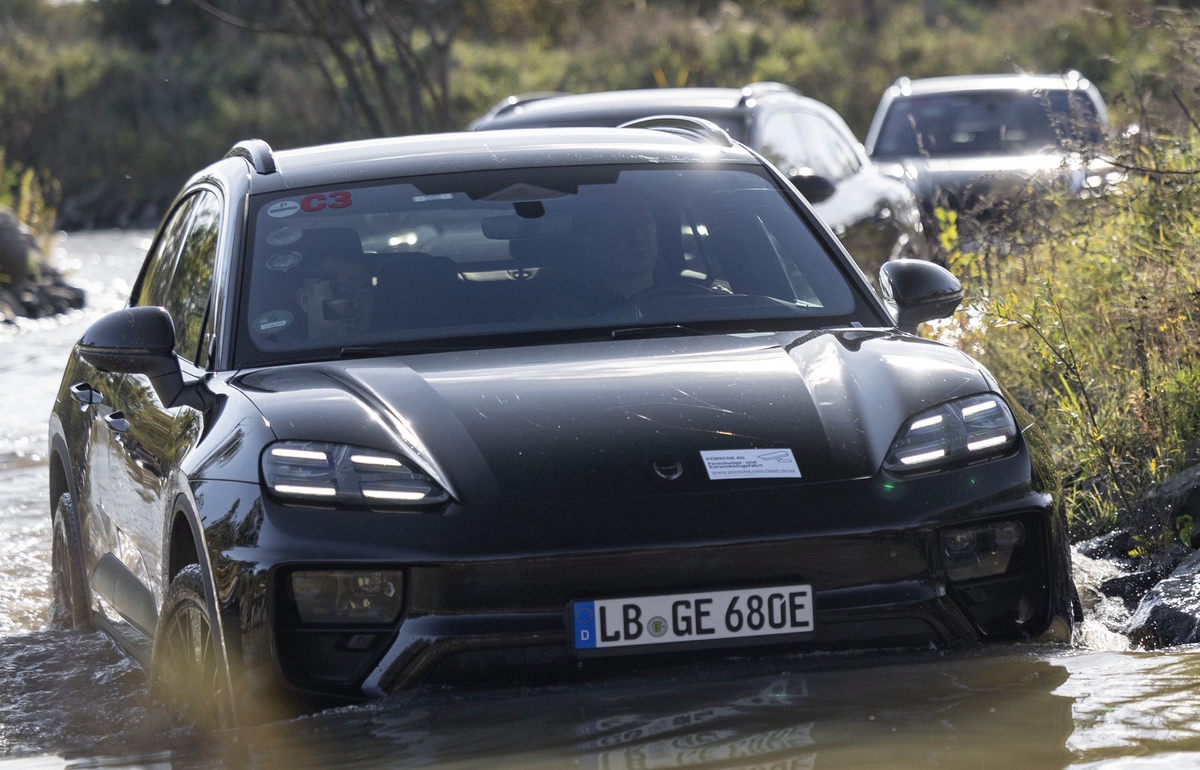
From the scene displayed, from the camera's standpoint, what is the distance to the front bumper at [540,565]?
10.8ft

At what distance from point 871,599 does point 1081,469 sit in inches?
120

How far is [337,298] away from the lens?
4.36m

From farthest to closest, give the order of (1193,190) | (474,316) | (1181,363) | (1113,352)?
1. (1193,190)
2. (1113,352)
3. (1181,363)
4. (474,316)

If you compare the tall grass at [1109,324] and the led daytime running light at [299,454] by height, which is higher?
the led daytime running light at [299,454]

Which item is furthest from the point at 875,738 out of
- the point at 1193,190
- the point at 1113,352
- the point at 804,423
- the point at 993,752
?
the point at 1193,190

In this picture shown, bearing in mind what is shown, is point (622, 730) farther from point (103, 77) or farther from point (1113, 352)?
point (103, 77)

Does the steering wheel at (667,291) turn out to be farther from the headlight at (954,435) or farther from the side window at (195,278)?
the side window at (195,278)

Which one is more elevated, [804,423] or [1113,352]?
[804,423]

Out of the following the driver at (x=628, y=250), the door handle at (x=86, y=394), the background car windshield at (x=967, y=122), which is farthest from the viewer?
the background car windshield at (x=967, y=122)

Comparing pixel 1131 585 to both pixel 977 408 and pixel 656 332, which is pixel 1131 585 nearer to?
pixel 977 408

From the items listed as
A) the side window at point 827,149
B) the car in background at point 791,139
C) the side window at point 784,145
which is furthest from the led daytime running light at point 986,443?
the side window at point 827,149

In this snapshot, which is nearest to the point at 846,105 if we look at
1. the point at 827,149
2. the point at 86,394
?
the point at 827,149

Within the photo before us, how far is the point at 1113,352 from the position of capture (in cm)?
661

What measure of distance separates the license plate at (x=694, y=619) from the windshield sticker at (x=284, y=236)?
5.44 ft
